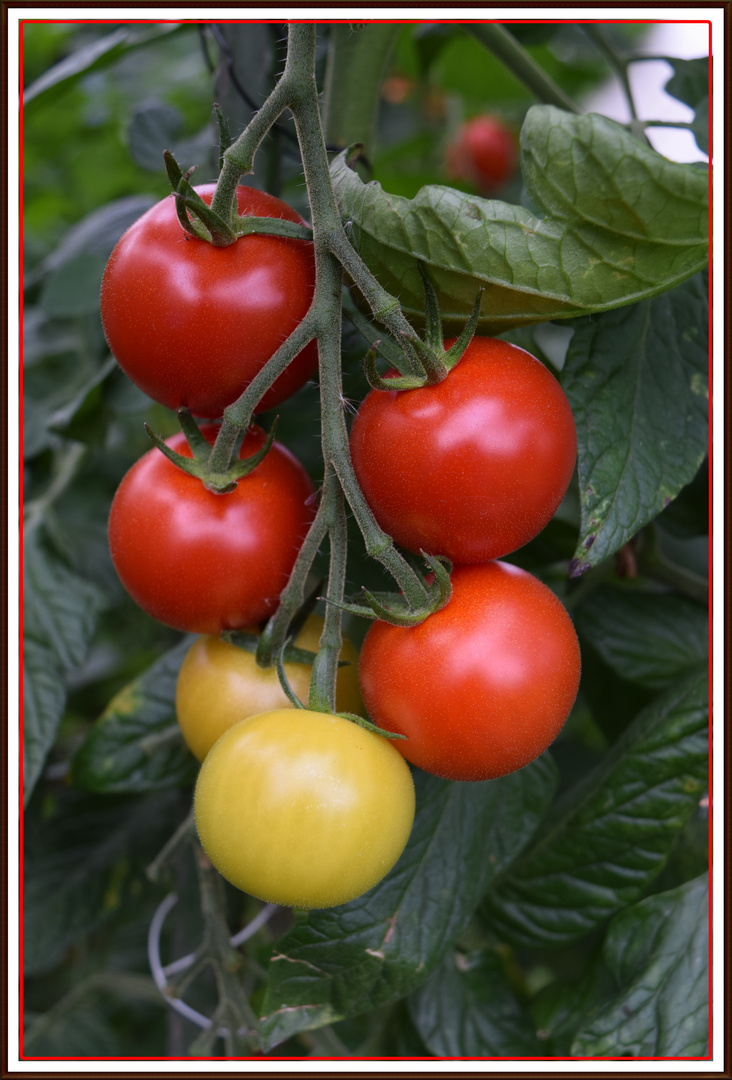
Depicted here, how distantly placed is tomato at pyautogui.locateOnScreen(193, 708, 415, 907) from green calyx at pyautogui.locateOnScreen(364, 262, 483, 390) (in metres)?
0.17

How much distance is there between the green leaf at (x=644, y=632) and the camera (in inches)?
26.8

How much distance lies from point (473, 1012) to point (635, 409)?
19.3 inches

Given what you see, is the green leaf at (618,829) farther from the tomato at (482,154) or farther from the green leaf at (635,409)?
the tomato at (482,154)

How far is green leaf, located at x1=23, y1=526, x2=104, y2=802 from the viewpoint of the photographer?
66cm

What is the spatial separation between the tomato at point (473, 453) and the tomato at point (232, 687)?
11 centimetres

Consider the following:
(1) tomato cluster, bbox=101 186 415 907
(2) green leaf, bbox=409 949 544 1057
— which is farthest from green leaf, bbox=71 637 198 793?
(2) green leaf, bbox=409 949 544 1057

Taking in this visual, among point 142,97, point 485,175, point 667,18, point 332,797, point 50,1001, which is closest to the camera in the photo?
point 332,797

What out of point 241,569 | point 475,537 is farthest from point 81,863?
point 475,537

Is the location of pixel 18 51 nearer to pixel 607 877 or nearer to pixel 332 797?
pixel 332 797

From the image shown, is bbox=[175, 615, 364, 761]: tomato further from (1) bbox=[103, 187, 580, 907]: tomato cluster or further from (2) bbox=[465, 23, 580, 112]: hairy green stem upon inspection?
(2) bbox=[465, 23, 580, 112]: hairy green stem

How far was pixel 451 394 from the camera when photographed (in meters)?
0.42

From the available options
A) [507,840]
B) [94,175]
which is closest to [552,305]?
[507,840]

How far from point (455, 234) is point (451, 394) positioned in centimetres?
8

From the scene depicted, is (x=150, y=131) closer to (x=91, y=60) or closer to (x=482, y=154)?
(x=91, y=60)
